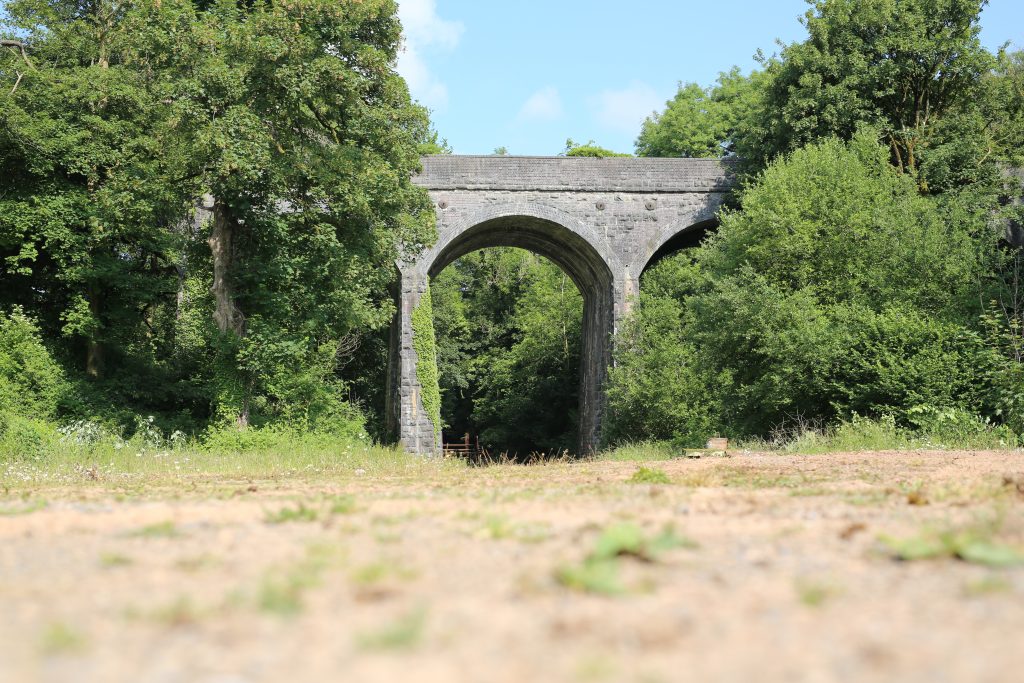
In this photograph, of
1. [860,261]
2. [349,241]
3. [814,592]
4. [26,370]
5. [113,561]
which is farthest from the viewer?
[860,261]

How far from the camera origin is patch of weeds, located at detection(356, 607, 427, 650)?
2.41 metres

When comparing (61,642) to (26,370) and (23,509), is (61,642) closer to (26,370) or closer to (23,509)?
(23,509)

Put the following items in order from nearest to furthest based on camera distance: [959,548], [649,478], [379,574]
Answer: [379,574], [959,548], [649,478]

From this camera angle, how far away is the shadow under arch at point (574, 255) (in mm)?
23891

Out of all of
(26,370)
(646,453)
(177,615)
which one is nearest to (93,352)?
(26,370)

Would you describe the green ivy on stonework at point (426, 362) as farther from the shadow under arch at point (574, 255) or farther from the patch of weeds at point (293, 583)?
the patch of weeds at point (293, 583)

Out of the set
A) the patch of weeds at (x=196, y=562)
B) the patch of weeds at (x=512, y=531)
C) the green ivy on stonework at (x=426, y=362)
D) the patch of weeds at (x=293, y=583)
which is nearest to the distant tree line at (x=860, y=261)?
the green ivy on stonework at (x=426, y=362)

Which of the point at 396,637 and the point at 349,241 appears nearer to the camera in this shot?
the point at 396,637

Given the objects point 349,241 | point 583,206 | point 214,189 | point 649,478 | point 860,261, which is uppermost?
point 583,206

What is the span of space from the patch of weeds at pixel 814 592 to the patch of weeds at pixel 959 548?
25.2 inches

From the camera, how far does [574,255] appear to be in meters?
26.4

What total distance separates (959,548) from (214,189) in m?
14.6

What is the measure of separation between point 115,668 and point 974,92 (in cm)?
2416

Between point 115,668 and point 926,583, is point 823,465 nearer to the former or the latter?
point 926,583
